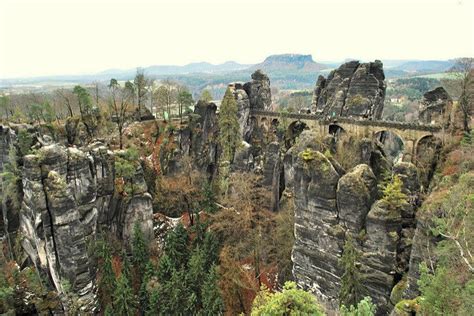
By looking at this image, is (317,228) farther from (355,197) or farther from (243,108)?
(243,108)

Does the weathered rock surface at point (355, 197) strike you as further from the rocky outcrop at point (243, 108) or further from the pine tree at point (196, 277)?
the rocky outcrop at point (243, 108)

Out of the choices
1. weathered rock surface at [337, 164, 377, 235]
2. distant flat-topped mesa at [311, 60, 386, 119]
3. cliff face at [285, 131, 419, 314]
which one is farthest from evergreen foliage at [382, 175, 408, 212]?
distant flat-topped mesa at [311, 60, 386, 119]

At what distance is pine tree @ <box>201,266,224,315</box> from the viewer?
29656 millimetres

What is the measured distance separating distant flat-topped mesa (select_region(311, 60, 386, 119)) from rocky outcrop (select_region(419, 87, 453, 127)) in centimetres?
Result: 845

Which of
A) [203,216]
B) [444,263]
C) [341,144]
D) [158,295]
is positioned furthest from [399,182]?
[203,216]

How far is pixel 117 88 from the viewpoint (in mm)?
58438

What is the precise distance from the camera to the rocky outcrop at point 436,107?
131 ft

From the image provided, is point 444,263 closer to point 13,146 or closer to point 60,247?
point 60,247

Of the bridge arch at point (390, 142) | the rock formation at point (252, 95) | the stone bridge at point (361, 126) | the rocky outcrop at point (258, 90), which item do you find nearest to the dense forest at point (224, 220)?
the stone bridge at point (361, 126)

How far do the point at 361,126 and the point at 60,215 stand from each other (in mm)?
38482

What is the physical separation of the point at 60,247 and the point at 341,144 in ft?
93.3

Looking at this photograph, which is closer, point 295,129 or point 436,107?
point 436,107

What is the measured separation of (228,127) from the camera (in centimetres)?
5122

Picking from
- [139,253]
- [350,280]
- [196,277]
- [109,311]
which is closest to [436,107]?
[350,280]
